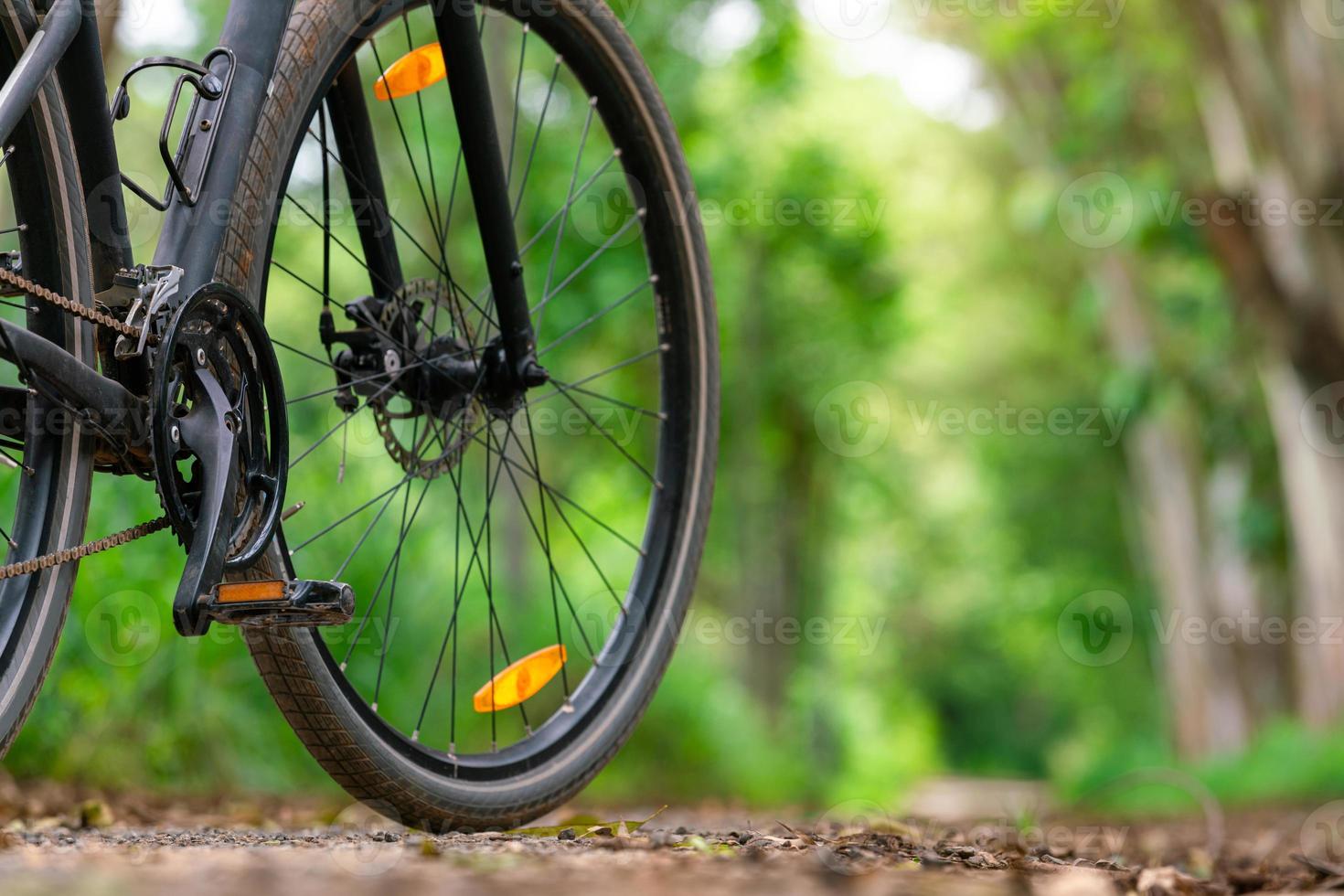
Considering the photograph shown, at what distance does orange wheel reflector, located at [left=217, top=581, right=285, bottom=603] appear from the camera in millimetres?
1604

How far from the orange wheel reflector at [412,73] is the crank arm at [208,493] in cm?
77

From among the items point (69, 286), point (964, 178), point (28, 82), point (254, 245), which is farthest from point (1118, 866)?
point (964, 178)

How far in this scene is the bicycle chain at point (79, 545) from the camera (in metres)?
1.55

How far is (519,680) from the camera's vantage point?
225 cm

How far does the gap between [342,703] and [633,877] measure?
2.47 ft

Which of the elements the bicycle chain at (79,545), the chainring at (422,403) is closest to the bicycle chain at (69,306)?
the bicycle chain at (79,545)

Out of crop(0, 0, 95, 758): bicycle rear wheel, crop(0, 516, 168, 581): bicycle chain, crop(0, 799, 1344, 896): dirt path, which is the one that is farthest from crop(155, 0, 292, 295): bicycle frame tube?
crop(0, 799, 1344, 896): dirt path

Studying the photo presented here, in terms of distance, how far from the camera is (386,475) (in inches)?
285

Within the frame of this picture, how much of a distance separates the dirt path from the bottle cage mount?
0.79m

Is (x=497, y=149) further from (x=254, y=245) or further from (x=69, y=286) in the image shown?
(x=69, y=286)

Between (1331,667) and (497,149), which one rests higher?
(497,149)

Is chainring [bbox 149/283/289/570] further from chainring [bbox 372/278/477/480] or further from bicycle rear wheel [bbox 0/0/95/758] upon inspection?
chainring [bbox 372/278/477/480]

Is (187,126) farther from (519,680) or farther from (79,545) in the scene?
(519,680)

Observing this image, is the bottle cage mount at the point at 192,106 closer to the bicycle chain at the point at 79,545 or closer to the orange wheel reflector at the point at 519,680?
the bicycle chain at the point at 79,545
